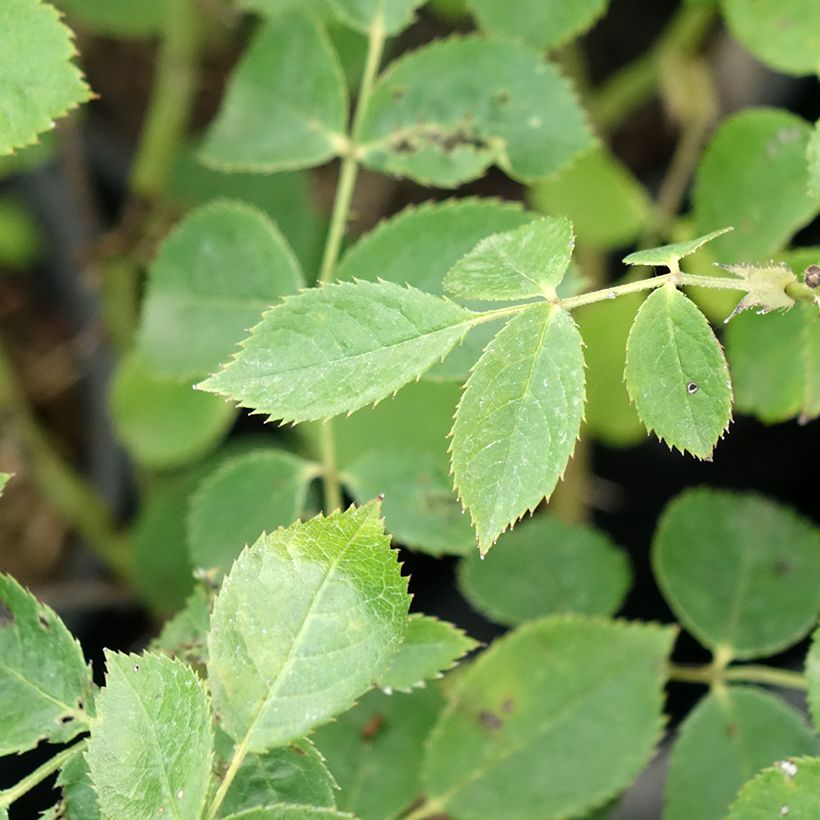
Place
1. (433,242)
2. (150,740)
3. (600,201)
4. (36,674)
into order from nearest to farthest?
(150,740)
(36,674)
(433,242)
(600,201)

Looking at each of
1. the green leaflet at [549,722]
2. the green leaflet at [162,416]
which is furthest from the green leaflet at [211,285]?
the green leaflet at [549,722]

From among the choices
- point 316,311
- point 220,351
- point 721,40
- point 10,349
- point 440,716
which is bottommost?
point 440,716

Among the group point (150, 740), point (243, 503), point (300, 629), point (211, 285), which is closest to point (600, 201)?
point (211, 285)

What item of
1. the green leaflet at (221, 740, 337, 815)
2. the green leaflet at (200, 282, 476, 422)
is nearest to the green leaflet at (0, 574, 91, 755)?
the green leaflet at (221, 740, 337, 815)

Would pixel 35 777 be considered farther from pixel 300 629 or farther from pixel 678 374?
pixel 678 374

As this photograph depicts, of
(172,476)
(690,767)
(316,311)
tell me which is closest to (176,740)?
(316,311)

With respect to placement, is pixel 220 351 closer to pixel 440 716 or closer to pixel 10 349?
pixel 440 716
